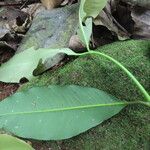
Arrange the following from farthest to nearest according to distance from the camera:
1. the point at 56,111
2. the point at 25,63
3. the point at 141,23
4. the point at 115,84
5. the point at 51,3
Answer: the point at 51,3 → the point at 141,23 → the point at 25,63 → the point at 115,84 → the point at 56,111

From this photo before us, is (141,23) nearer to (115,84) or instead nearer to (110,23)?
(110,23)

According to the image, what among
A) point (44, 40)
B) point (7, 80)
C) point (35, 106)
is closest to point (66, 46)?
point (44, 40)

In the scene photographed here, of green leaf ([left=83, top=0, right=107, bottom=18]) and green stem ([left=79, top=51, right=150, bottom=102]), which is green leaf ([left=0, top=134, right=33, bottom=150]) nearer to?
green stem ([left=79, top=51, right=150, bottom=102])

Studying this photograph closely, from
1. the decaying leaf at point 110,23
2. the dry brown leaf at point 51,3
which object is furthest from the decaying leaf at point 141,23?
the dry brown leaf at point 51,3

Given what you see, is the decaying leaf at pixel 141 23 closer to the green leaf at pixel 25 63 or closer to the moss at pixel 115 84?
the moss at pixel 115 84

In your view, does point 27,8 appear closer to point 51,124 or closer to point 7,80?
point 7,80

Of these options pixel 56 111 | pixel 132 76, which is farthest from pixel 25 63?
pixel 132 76
